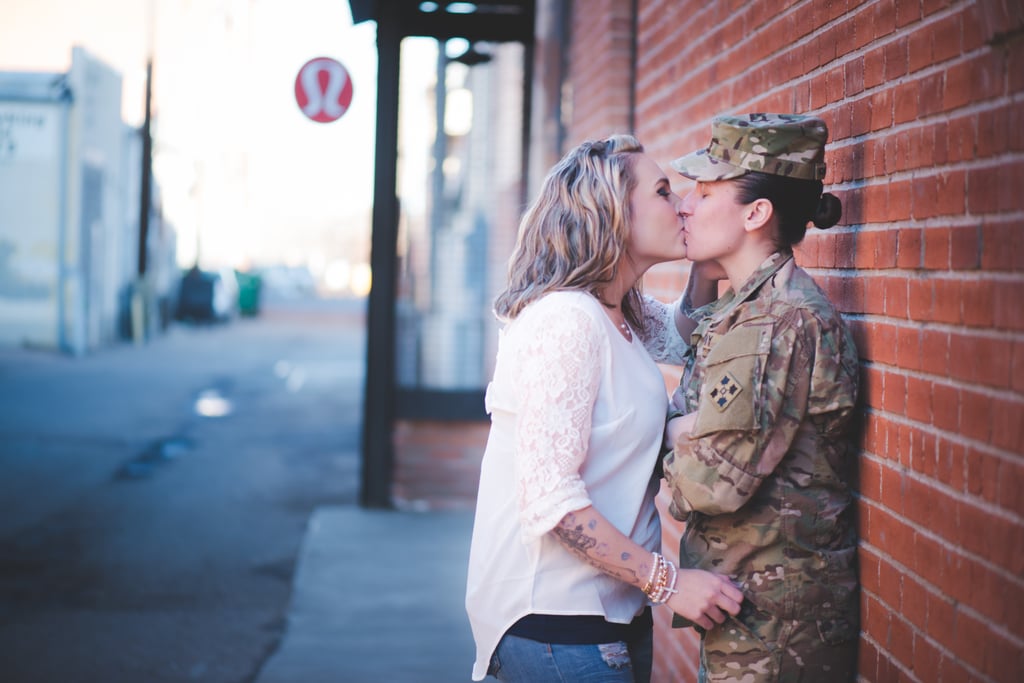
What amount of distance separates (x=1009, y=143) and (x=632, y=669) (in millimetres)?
1260

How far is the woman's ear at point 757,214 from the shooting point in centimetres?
198

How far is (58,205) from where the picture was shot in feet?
63.2

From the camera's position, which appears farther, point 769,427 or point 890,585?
point 890,585

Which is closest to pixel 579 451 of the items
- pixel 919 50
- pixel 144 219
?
pixel 919 50

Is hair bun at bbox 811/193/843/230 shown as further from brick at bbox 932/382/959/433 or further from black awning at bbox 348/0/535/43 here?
black awning at bbox 348/0/535/43

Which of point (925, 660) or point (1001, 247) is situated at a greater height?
point (1001, 247)

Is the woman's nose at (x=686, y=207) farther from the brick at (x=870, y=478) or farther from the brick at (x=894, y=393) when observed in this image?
the brick at (x=870, y=478)

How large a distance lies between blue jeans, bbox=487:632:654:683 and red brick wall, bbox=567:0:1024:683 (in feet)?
1.66

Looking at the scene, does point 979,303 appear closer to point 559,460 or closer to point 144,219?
point 559,460

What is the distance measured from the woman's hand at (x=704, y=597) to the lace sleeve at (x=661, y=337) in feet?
2.29

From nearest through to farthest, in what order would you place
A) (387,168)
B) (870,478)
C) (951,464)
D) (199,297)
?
(951,464) < (870,478) < (387,168) < (199,297)

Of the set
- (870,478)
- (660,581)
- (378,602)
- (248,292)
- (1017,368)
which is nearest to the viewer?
(1017,368)

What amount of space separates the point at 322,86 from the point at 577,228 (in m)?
6.18

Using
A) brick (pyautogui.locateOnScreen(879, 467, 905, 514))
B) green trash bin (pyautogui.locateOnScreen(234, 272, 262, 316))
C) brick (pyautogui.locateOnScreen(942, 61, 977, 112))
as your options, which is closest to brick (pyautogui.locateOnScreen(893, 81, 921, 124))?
brick (pyautogui.locateOnScreen(942, 61, 977, 112))
